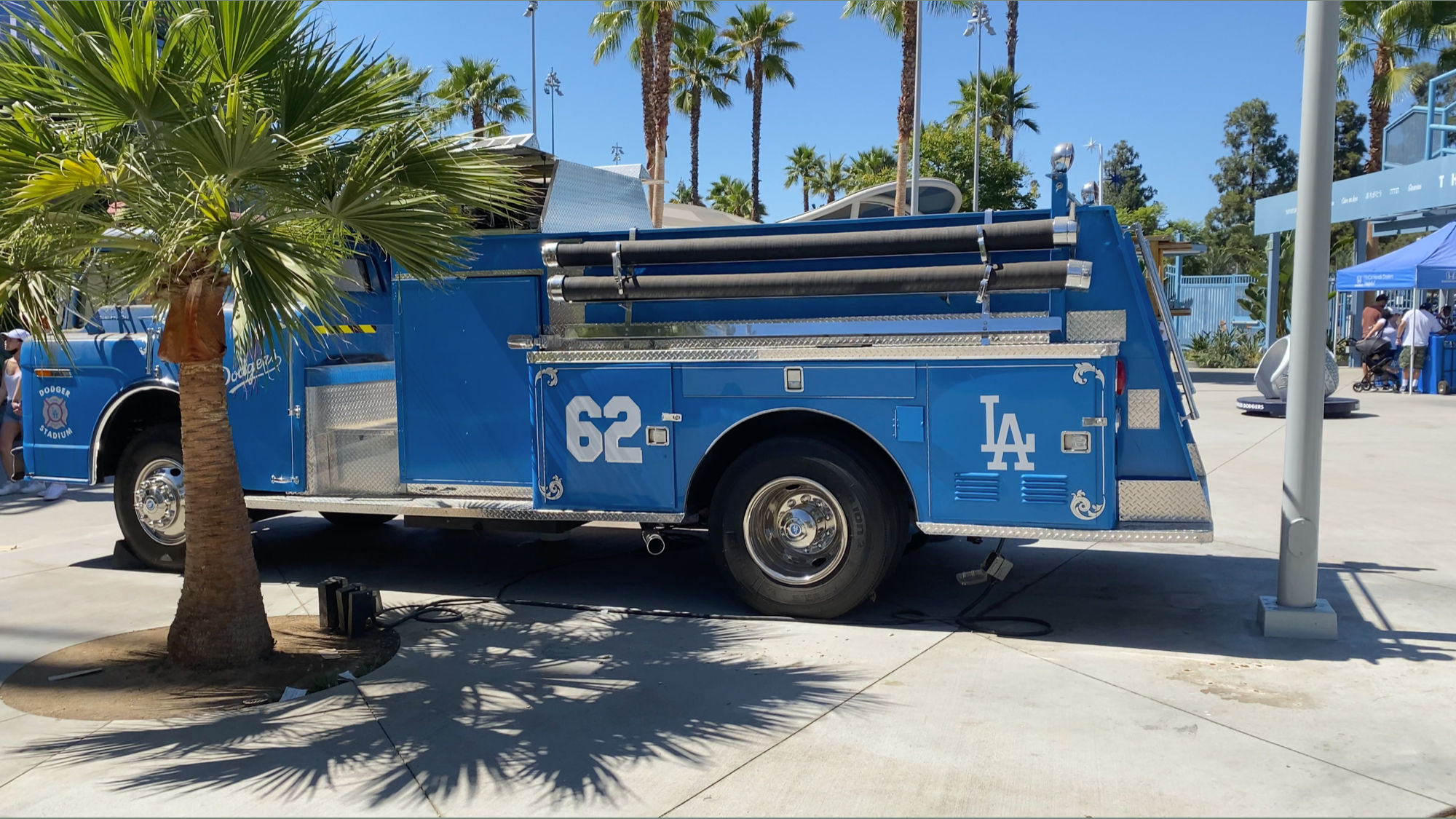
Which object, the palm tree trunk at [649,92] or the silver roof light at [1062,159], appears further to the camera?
the palm tree trunk at [649,92]

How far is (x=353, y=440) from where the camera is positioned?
724 cm

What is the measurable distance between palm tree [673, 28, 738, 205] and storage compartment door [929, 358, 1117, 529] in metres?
35.2

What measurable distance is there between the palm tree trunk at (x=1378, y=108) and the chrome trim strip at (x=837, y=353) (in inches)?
1167

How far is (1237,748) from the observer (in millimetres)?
4449

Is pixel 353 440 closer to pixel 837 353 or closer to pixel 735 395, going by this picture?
pixel 735 395

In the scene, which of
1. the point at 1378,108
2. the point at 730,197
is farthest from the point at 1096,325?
the point at 730,197

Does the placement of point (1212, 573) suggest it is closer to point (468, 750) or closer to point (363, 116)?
point (468, 750)

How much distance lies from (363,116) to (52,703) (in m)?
3.32

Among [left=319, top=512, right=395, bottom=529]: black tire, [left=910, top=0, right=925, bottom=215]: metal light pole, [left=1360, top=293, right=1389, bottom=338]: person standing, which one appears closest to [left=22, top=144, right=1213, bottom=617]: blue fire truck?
[left=319, top=512, right=395, bottom=529]: black tire

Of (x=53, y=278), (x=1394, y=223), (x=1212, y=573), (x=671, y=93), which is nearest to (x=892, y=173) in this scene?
(x=671, y=93)

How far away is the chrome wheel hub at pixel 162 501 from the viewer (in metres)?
7.55

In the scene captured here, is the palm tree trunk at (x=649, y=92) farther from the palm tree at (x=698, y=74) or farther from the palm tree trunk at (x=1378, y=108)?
the palm tree trunk at (x=1378, y=108)

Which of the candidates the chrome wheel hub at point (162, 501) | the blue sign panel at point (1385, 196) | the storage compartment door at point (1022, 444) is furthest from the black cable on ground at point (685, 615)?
the blue sign panel at point (1385, 196)

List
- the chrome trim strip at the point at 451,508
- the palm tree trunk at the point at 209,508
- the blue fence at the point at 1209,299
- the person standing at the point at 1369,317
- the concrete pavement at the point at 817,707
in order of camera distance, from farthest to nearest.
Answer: the blue fence at the point at 1209,299
the person standing at the point at 1369,317
the chrome trim strip at the point at 451,508
the palm tree trunk at the point at 209,508
the concrete pavement at the point at 817,707
